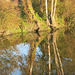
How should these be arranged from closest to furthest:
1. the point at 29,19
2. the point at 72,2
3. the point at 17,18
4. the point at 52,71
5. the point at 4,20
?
the point at 52,71
the point at 4,20
the point at 17,18
the point at 29,19
the point at 72,2

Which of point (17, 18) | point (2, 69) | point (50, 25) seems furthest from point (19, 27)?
point (2, 69)

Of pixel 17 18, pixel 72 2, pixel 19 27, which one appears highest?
pixel 72 2

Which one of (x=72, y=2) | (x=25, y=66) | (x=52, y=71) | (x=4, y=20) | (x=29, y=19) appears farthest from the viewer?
(x=72, y=2)

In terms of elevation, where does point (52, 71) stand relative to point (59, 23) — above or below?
below

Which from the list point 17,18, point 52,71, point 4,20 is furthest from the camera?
point 17,18

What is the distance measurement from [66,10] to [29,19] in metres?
8.20

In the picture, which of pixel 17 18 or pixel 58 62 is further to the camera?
pixel 17 18

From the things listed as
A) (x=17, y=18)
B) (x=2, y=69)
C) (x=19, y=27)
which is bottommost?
(x=2, y=69)

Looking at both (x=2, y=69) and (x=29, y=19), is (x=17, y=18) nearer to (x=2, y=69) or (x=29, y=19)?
(x=29, y=19)

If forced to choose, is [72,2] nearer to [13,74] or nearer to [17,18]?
[17,18]

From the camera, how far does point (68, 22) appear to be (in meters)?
27.0

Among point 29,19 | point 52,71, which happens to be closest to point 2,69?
point 52,71

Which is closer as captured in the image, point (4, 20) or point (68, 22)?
point (4, 20)

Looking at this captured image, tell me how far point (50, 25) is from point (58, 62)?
17958 mm
